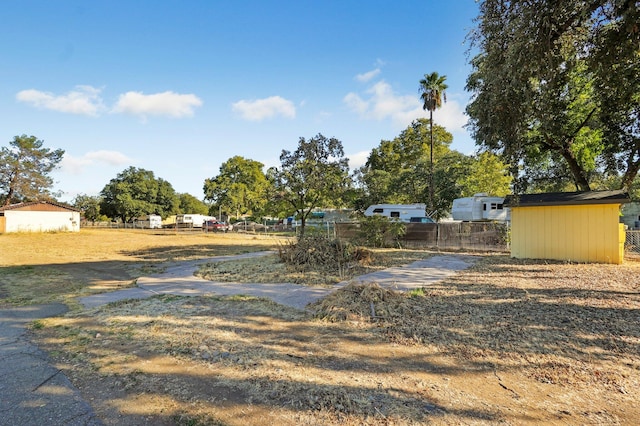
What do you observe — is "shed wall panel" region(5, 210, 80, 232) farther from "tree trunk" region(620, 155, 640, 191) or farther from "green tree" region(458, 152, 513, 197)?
"tree trunk" region(620, 155, 640, 191)

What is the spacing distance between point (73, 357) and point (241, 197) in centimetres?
4399

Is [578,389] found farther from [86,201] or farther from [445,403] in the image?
[86,201]

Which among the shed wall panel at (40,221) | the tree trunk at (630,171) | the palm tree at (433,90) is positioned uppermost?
the palm tree at (433,90)

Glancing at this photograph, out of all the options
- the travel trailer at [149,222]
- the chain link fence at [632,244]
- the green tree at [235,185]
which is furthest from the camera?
the green tree at [235,185]

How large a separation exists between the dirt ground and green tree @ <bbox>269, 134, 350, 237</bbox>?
20.6ft

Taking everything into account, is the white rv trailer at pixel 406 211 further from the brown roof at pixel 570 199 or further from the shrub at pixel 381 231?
the brown roof at pixel 570 199

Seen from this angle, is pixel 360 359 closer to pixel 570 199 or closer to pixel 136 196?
pixel 570 199

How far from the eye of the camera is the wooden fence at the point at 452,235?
13516 mm

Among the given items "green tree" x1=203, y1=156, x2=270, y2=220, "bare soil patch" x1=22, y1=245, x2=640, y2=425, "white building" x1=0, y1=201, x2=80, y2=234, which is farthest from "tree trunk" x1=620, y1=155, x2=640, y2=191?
"white building" x1=0, y1=201, x2=80, y2=234

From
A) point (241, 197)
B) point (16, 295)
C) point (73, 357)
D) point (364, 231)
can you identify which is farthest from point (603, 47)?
point (241, 197)

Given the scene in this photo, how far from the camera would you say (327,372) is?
302 cm

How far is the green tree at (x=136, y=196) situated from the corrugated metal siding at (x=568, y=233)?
4964 cm

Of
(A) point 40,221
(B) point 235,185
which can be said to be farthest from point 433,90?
(A) point 40,221

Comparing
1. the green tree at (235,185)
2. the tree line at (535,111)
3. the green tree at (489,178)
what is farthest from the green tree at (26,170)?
the green tree at (489,178)
